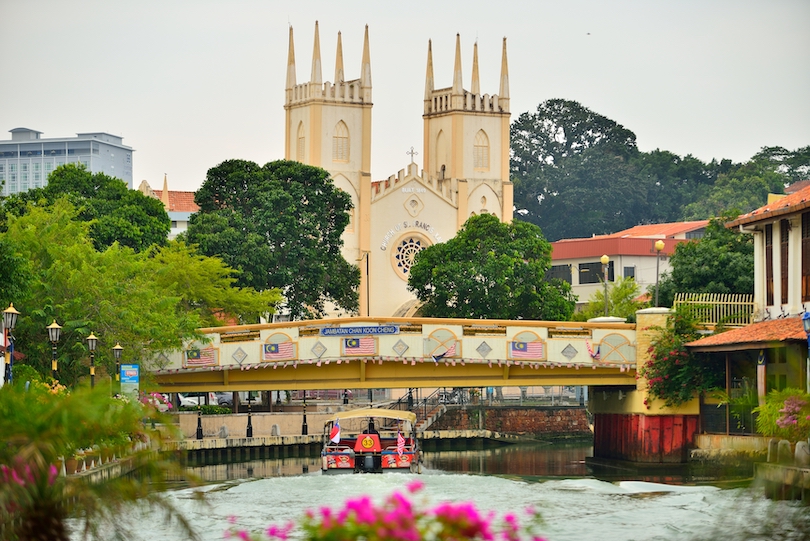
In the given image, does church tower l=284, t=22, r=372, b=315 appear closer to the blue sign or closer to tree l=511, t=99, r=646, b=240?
tree l=511, t=99, r=646, b=240

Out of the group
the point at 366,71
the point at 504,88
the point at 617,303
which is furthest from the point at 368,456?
the point at 504,88

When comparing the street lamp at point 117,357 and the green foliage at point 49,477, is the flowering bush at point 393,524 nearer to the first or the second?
the green foliage at point 49,477

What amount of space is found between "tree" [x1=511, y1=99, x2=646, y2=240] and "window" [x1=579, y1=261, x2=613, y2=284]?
37.8m

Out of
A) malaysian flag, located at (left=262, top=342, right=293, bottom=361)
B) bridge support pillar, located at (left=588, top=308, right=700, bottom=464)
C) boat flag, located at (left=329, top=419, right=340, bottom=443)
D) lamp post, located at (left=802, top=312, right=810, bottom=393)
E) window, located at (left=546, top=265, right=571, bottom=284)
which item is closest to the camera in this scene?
lamp post, located at (left=802, top=312, right=810, bottom=393)

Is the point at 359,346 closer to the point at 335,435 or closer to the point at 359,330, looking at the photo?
the point at 359,330

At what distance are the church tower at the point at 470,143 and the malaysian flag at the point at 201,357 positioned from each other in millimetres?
53589

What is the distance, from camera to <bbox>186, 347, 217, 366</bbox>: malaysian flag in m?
47.3

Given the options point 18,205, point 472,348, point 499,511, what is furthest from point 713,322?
point 18,205

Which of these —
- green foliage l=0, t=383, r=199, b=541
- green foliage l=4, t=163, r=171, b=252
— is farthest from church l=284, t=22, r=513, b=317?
green foliage l=0, t=383, r=199, b=541

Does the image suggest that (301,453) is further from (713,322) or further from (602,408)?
(713,322)

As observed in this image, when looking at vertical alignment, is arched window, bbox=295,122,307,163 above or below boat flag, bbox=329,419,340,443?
above

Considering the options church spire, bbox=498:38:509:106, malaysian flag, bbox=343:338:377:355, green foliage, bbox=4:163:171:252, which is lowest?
malaysian flag, bbox=343:338:377:355

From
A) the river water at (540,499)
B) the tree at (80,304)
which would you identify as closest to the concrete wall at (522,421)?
the tree at (80,304)

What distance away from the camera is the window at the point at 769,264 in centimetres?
4447
